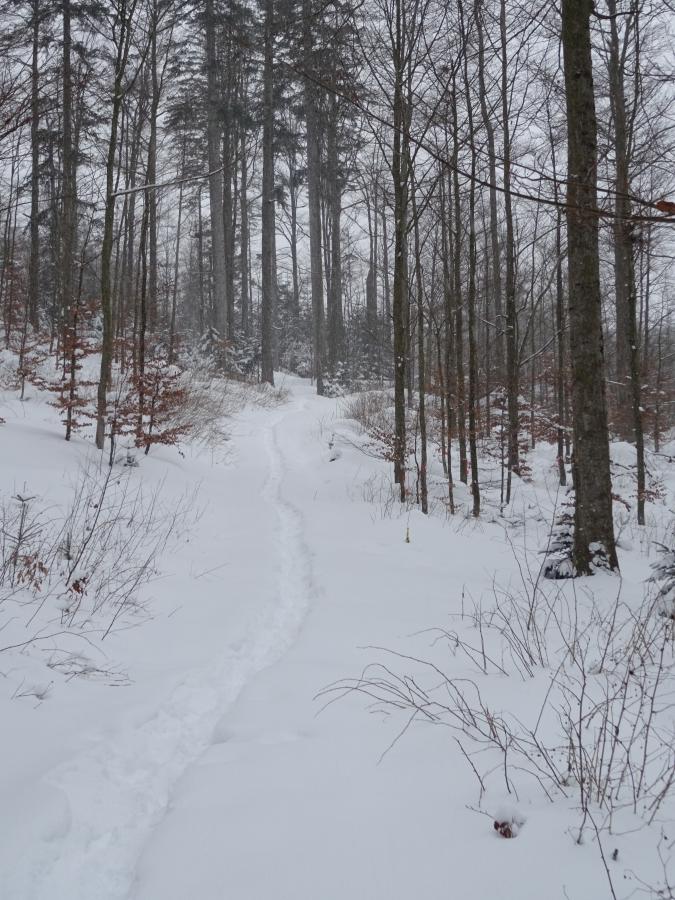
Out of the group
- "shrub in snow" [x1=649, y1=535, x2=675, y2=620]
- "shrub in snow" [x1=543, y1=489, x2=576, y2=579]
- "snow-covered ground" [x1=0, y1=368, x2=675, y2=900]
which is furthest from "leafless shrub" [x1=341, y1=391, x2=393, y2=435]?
"shrub in snow" [x1=649, y1=535, x2=675, y2=620]

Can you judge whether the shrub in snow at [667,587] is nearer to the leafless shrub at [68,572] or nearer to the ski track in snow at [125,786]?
the ski track in snow at [125,786]

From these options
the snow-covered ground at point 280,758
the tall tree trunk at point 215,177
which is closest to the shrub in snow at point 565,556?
the snow-covered ground at point 280,758

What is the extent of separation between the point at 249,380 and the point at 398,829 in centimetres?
2050

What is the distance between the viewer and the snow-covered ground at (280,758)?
1552 millimetres

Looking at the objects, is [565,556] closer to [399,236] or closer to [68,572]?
[68,572]

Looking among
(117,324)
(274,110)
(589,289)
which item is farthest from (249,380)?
(589,289)

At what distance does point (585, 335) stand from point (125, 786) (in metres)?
4.67

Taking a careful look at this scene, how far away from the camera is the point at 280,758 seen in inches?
Answer: 87.6

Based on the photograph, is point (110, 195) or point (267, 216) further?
point (267, 216)

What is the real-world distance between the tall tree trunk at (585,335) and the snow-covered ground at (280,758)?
483mm

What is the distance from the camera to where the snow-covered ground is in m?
1.55

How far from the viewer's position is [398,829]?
5.67 ft

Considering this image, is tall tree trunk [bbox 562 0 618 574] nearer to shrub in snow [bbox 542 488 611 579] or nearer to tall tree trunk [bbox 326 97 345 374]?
shrub in snow [bbox 542 488 611 579]

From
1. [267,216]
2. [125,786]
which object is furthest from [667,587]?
[267,216]
